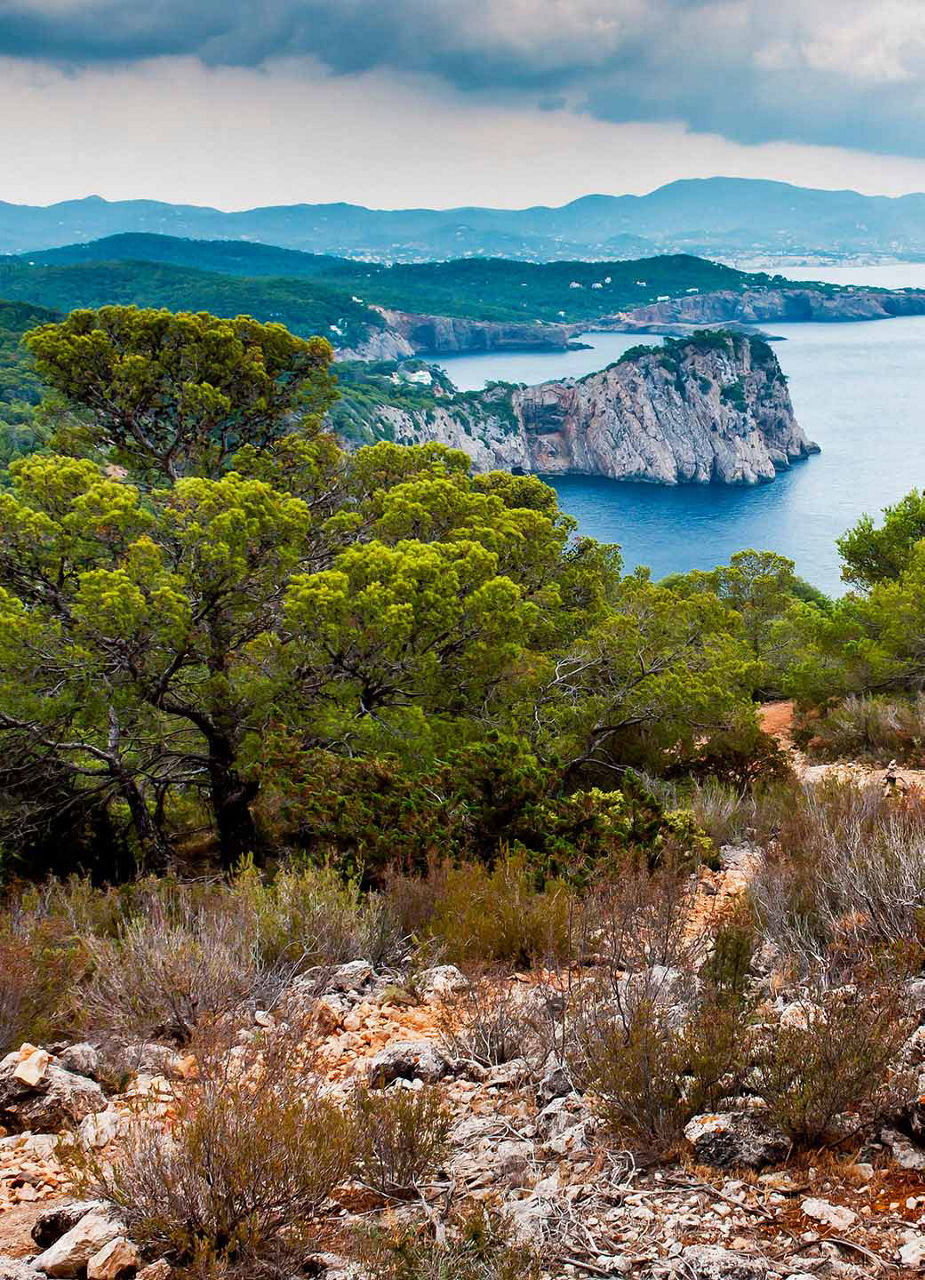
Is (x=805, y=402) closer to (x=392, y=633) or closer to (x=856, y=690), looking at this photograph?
(x=856, y=690)

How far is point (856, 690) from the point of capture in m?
15.8

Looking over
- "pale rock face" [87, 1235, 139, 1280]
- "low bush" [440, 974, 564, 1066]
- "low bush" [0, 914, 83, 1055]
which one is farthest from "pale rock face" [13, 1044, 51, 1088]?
"low bush" [440, 974, 564, 1066]

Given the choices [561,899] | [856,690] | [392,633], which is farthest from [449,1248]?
[856,690]

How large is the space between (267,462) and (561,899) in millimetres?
9443

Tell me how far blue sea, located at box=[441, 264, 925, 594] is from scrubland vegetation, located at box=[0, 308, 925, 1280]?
159ft

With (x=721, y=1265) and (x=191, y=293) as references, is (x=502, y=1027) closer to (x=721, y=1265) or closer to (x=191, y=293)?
(x=721, y=1265)

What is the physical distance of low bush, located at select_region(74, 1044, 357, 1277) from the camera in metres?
2.72

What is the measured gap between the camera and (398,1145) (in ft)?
10.2

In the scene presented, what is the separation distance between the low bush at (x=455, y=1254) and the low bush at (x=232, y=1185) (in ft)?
0.91

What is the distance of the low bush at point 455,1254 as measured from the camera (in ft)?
8.29

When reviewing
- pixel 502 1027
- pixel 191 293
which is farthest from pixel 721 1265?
pixel 191 293

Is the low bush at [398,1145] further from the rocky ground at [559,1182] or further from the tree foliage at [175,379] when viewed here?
the tree foliage at [175,379]

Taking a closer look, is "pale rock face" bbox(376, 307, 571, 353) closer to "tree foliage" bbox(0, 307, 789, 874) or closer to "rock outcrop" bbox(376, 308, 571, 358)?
"rock outcrop" bbox(376, 308, 571, 358)

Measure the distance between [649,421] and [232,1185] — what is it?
118694mm
